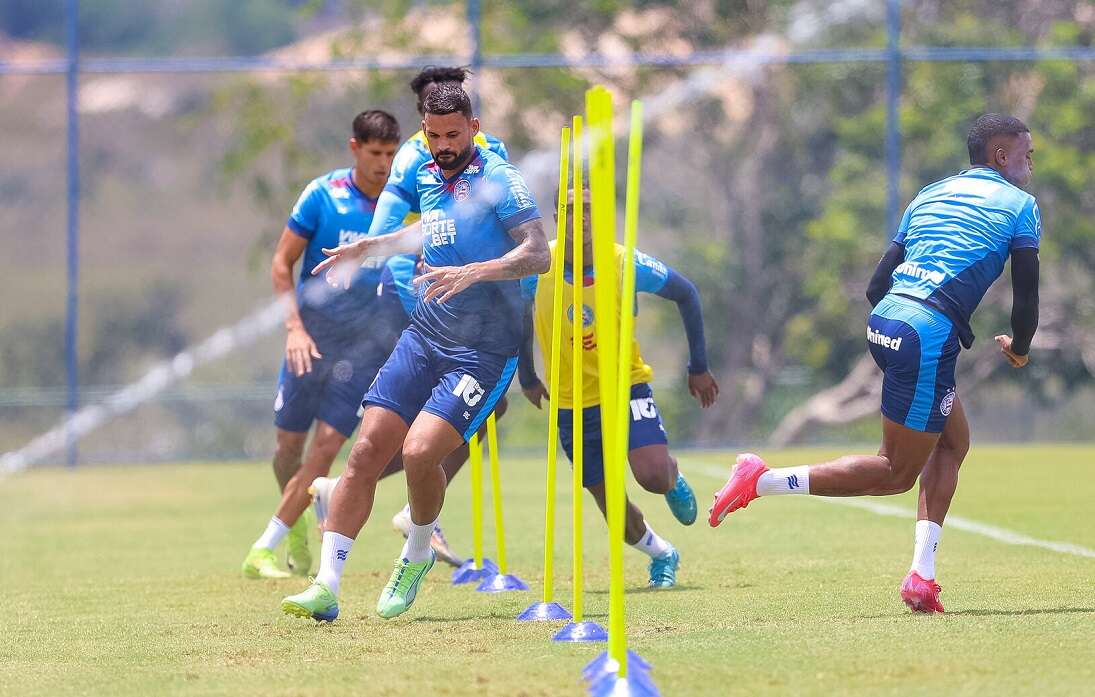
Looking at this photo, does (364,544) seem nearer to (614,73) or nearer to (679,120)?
(614,73)

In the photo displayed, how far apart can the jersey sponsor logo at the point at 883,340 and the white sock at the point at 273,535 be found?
3279 millimetres

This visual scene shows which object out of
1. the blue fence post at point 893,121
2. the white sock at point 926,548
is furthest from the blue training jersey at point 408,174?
the blue fence post at point 893,121

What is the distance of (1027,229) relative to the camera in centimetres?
690

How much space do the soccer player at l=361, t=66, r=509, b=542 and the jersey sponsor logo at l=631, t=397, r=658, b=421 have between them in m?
0.59

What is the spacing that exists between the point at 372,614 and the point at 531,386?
1446 millimetres

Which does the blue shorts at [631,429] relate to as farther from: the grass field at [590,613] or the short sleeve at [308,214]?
the short sleeve at [308,214]

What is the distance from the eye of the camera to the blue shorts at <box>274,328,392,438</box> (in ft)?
29.8

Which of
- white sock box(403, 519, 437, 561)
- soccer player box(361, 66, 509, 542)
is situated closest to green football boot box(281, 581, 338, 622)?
white sock box(403, 519, 437, 561)

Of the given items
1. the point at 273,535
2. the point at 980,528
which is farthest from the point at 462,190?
the point at 980,528

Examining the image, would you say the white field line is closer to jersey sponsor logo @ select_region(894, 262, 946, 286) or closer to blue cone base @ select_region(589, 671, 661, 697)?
jersey sponsor logo @ select_region(894, 262, 946, 286)

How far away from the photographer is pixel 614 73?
21344 mm

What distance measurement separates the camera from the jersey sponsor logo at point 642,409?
26.7 ft

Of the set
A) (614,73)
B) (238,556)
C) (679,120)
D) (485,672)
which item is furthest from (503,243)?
(679,120)

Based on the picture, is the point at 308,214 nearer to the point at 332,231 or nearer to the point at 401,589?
the point at 332,231
